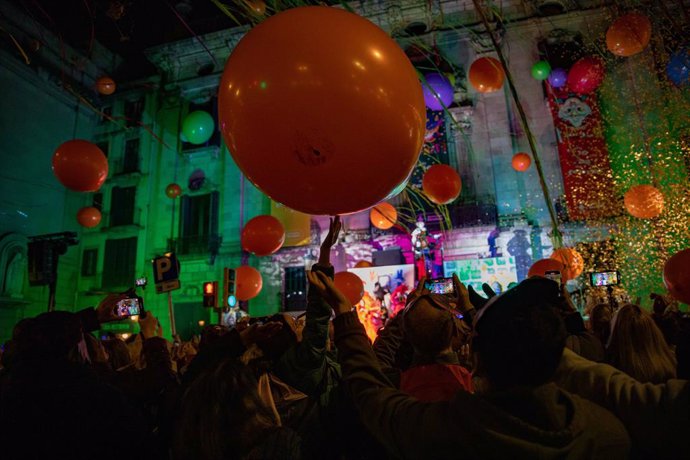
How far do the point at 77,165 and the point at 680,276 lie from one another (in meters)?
6.80

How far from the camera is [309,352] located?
1861 mm

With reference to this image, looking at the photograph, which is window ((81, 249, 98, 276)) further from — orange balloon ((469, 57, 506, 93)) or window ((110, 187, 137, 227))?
orange balloon ((469, 57, 506, 93))

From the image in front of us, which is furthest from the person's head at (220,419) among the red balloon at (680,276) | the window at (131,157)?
the window at (131,157)

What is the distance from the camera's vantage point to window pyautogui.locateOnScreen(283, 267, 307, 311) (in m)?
15.8

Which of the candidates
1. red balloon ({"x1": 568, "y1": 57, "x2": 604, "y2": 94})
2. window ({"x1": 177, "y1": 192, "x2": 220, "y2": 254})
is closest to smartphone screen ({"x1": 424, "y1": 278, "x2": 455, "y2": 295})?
red balloon ({"x1": 568, "y1": 57, "x2": 604, "y2": 94})

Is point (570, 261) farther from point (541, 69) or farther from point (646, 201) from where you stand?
point (541, 69)

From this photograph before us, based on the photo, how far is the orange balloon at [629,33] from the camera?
5555mm

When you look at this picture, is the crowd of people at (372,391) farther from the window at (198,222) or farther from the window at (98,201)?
the window at (98,201)

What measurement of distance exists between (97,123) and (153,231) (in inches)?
255

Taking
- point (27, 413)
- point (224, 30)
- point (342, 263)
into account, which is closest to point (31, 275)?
point (27, 413)

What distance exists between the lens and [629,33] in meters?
5.59

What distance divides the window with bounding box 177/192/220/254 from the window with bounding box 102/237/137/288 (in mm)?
2295

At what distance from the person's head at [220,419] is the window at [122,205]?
1896 cm

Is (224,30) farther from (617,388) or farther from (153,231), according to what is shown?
(617,388)
